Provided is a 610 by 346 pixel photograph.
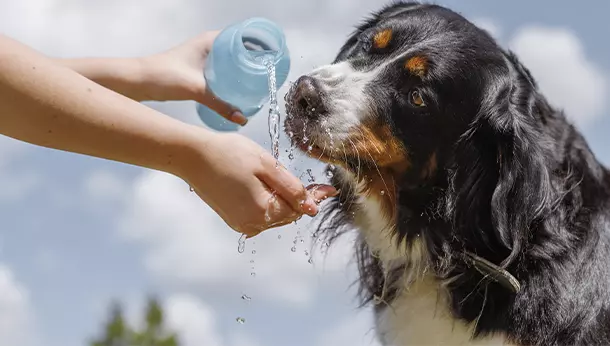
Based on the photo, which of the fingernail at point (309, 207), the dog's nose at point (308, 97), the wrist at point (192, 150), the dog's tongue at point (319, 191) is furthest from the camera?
the dog's nose at point (308, 97)

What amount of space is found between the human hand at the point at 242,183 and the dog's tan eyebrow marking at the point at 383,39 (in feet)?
4.54

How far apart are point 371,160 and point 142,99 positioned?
1436mm

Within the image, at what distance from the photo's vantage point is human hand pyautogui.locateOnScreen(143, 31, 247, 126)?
429 cm

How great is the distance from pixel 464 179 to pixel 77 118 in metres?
2.11

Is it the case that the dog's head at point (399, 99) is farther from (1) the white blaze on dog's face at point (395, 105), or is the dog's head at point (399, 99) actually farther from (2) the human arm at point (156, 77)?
(2) the human arm at point (156, 77)

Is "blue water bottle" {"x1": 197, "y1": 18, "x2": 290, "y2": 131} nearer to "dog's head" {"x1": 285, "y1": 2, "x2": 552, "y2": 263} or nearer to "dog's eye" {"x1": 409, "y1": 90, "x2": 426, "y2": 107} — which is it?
"dog's head" {"x1": 285, "y1": 2, "x2": 552, "y2": 263}

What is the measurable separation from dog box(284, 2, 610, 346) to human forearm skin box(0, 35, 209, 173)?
1144mm

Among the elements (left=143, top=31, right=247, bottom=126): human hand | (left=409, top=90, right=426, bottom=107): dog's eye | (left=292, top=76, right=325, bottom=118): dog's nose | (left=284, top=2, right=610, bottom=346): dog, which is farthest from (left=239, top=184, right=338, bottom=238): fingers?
(left=143, top=31, right=247, bottom=126): human hand

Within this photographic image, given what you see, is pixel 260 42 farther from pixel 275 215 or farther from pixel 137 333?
pixel 137 333

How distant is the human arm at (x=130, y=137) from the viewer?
2650mm

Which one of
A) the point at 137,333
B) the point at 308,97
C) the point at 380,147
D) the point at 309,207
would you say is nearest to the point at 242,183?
the point at 309,207

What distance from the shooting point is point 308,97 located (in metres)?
3.76

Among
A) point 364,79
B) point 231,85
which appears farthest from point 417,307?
point 231,85

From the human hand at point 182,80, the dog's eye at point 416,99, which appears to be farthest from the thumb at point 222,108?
the dog's eye at point 416,99
